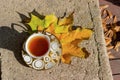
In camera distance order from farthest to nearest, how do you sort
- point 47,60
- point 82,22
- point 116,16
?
point 116,16
point 82,22
point 47,60

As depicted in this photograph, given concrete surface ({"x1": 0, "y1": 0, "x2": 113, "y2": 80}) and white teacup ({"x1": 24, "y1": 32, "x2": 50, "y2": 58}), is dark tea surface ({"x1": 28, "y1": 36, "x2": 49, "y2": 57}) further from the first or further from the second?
concrete surface ({"x1": 0, "y1": 0, "x2": 113, "y2": 80})

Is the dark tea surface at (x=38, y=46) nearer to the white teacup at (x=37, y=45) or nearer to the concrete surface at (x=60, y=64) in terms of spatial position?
the white teacup at (x=37, y=45)

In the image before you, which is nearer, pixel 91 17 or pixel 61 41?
pixel 61 41

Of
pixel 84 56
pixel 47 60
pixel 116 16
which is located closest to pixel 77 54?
pixel 84 56

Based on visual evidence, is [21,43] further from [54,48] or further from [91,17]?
[91,17]

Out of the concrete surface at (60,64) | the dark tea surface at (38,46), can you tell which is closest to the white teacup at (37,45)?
the dark tea surface at (38,46)

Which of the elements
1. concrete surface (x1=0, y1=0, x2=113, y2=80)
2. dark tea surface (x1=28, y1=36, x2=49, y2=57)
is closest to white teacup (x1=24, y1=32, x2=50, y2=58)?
dark tea surface (x1=28, y1=36, x2=49, y2=57)
